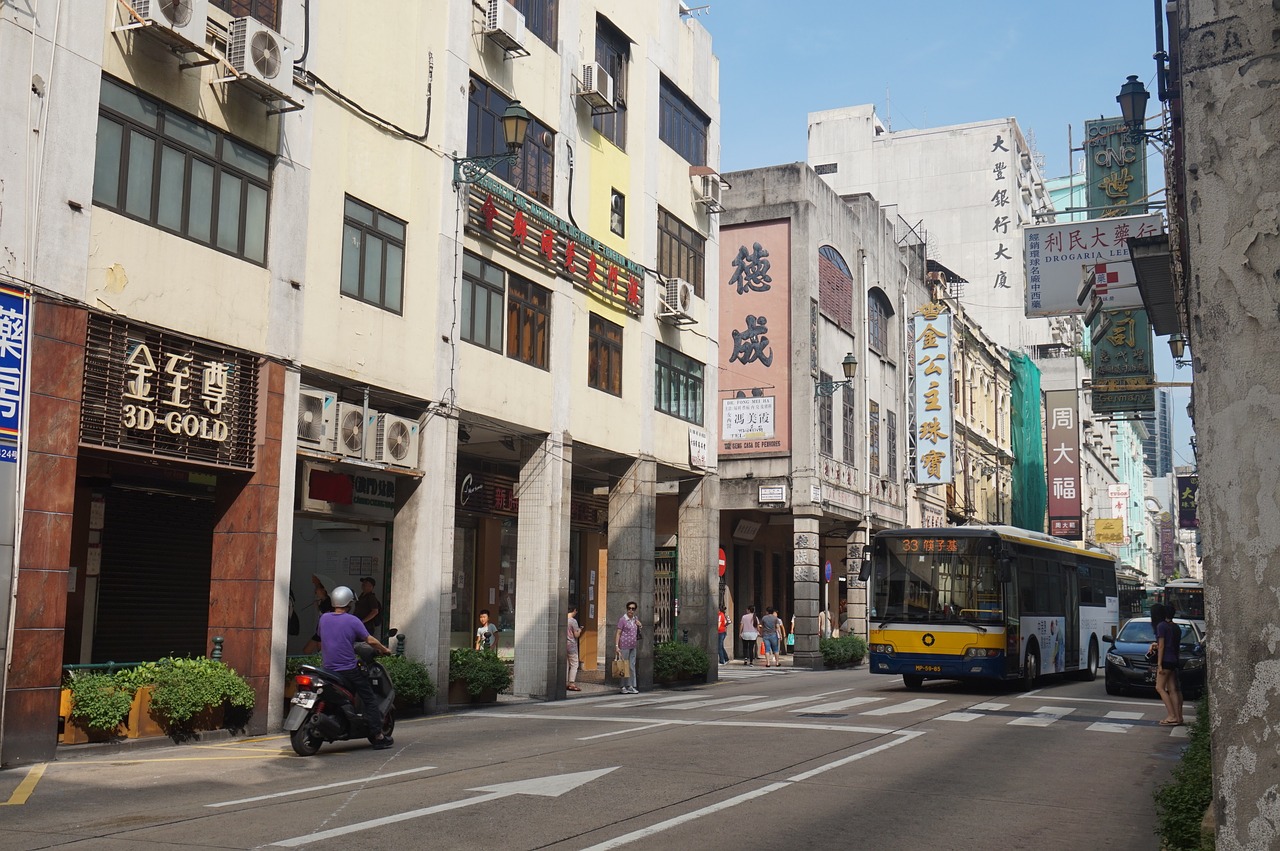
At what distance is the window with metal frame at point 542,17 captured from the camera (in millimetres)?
23094

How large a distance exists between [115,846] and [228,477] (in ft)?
29.4

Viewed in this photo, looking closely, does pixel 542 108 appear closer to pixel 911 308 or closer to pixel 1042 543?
pixel 1042 543

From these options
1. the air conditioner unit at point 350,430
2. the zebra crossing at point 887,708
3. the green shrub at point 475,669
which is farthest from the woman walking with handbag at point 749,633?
the air conditioner unit at point 350,430

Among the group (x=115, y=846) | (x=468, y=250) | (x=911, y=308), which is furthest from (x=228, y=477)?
(x=911, y=308)

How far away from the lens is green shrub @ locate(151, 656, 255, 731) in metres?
14.1

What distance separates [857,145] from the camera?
78.1m

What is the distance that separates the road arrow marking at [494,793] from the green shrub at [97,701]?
521 centimetres

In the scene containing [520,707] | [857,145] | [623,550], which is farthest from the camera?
[857,145]

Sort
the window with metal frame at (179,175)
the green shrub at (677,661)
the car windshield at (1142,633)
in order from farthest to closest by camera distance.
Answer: the green shrub at (677,661)
the car windshield at (1142,633)
the window with metal frame at (179,175)

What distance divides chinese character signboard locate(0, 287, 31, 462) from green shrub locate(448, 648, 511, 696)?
9.22 metres

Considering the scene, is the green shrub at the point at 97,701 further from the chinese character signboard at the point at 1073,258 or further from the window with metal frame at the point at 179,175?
the chinese character signboard at the point at 1073,258

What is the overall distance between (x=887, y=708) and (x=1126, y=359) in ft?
53.3

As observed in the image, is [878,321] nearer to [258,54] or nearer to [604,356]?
[604,356]

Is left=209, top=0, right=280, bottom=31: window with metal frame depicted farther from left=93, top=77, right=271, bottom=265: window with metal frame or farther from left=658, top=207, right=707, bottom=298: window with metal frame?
left=658, top=207, right=707, bottom=298: window with metal frame
